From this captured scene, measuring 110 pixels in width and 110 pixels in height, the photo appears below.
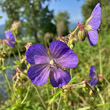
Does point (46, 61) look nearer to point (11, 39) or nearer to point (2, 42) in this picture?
point (11, 39)

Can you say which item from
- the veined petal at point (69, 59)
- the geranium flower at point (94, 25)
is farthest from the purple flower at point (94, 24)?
the veined petal at point (69, 59)

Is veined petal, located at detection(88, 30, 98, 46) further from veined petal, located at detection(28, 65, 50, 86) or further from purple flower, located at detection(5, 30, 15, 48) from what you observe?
purple flower, located at detection(5, 30, 15, 48)

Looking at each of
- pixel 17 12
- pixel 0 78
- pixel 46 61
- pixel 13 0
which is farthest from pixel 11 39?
pixel 17 12

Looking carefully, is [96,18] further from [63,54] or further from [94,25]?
[63,54]

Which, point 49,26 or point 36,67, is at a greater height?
point 49,26

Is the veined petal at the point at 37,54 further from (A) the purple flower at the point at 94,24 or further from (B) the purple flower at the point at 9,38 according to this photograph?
(B) the purple flower at the point at 9,38

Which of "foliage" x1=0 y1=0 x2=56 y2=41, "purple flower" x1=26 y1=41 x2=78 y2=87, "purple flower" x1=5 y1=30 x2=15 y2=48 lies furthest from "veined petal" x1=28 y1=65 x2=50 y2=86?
"foliage" x1=0 y1=0 x2=56 y2=41
